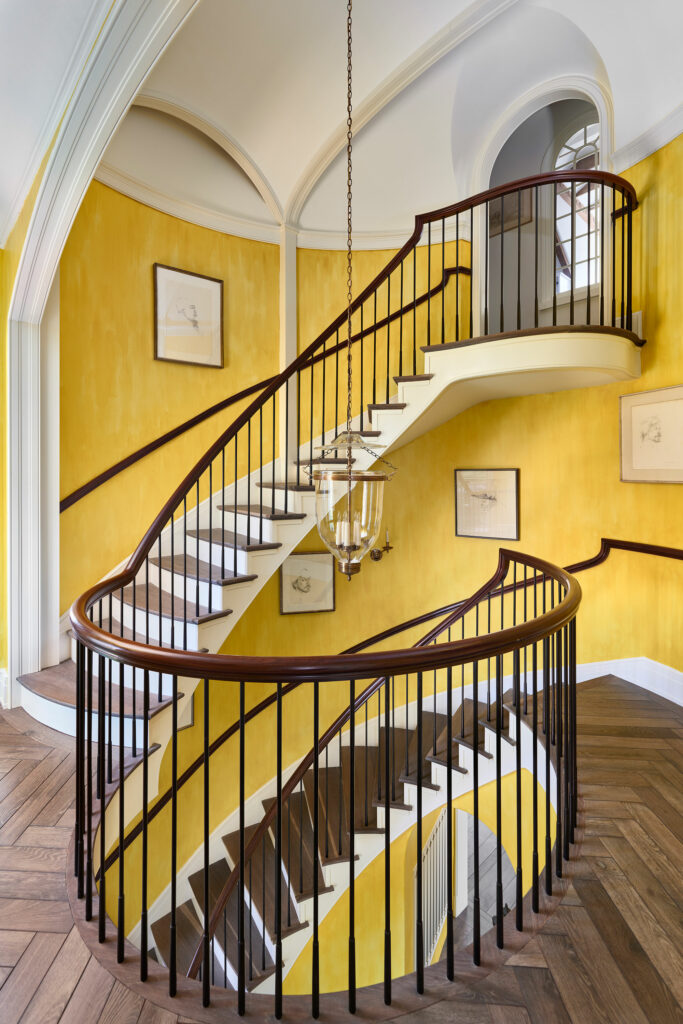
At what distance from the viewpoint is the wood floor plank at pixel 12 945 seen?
5.54ft

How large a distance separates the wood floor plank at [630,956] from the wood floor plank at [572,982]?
0.37 feet

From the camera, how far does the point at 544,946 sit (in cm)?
171

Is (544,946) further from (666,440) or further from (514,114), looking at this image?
(514,114)

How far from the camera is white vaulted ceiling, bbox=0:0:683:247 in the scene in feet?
12.0

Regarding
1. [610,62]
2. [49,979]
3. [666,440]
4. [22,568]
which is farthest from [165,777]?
[610,62]

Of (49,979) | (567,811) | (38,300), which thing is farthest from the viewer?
(38,300)

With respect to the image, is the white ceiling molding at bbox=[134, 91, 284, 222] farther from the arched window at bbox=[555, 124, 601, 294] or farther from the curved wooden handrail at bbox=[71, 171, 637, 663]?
the arched window at bbox=[555, 124, 601, 294]

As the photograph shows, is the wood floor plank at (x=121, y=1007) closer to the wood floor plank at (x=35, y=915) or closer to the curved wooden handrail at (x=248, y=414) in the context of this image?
the wood floor plank at (x=35, y=915)

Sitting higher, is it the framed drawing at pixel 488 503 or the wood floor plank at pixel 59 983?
the framed drawing at pixel 488 503

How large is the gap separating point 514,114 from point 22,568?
5.12 metres

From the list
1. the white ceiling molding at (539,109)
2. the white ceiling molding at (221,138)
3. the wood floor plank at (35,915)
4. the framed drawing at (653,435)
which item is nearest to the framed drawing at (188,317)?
the white ceiling molding at (221,138)

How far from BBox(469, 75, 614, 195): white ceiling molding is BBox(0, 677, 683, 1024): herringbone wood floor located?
412cm

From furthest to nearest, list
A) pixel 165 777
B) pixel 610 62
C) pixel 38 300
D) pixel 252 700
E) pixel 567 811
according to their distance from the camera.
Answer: pixel 252 700
pixel 165 777
pixel 610 62
pixel 38 300
pixel 567 811

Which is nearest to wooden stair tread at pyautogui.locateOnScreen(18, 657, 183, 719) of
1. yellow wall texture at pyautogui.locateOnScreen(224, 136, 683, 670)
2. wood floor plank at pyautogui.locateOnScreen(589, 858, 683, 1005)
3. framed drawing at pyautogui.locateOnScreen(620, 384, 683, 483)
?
yellow wall texture at pyautogui.locateOnScreen(224, 136, 683, 670)
